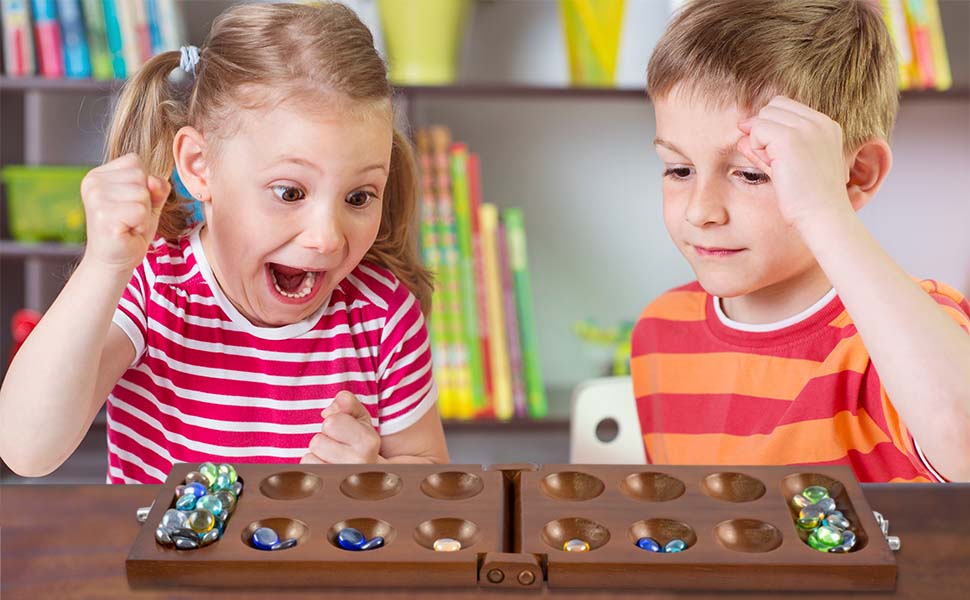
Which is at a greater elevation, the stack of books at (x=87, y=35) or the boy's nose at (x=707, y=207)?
the boy's nose at (x=707, y=207)

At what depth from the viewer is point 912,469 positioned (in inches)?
38.5

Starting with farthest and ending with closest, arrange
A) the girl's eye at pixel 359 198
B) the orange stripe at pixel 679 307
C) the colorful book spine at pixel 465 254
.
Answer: the colorful book spine at pixel 465 254 < the orange stripe at pixel 679 307 < the girl's eye at pixel 359 198

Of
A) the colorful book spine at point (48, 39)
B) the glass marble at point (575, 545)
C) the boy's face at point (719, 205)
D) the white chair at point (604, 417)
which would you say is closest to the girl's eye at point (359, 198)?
the boy's face at point (719, 205)

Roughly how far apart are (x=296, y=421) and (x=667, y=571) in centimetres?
53

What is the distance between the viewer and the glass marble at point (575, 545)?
Answer: 669 millimetres

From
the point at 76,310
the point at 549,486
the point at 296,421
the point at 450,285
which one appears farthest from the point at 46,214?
the point at 549,486

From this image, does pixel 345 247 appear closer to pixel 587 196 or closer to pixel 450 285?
pixel 450 285

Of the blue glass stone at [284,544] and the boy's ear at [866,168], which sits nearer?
the blue glass stone at [284,544]

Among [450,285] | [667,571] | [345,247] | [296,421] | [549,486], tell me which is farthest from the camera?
[450,285]

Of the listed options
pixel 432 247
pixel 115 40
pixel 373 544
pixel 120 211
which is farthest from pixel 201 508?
pixel 115 40

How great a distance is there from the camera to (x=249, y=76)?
3.19ft

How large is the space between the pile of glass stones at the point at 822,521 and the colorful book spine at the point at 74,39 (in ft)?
6.32

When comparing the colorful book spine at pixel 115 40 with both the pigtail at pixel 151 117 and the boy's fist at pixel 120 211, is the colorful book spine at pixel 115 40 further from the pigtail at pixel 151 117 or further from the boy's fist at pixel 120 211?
the boy's fist at pixel 120 211

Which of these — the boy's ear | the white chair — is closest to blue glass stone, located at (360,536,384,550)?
the boy's ear
